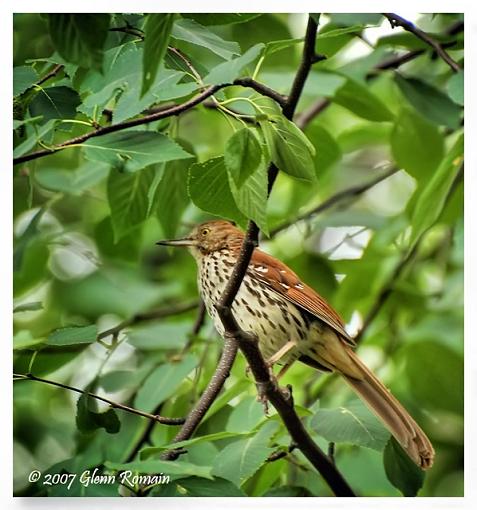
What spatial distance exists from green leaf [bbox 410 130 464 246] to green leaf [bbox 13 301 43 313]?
76 cm

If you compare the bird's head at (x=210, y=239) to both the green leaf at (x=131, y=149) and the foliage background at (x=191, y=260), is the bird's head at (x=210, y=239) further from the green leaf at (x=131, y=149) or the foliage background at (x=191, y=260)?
the green leaf at (x=131, y=149)

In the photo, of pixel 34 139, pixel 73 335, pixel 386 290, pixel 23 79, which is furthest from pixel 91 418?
pixel 386 290

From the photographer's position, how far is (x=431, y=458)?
1.85m

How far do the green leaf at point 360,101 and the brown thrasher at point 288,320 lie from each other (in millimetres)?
419

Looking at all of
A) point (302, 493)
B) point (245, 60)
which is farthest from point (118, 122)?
point (302, 493)

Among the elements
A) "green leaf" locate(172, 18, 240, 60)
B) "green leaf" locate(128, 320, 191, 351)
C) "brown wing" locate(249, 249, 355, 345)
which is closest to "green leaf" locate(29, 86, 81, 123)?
"green leaf" locate(172, 18, 240, 60)

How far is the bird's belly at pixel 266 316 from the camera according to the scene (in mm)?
1898

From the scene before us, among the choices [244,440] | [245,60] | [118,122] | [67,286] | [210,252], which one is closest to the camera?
[245,60]

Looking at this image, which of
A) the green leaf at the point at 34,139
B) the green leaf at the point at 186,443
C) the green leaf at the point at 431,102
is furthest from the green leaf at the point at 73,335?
the green leaf at the point at 431,102

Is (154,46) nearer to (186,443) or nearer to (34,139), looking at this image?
(34,139)

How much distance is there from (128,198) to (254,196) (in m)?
0.55

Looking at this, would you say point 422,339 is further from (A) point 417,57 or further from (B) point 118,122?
(B) point 118,122
